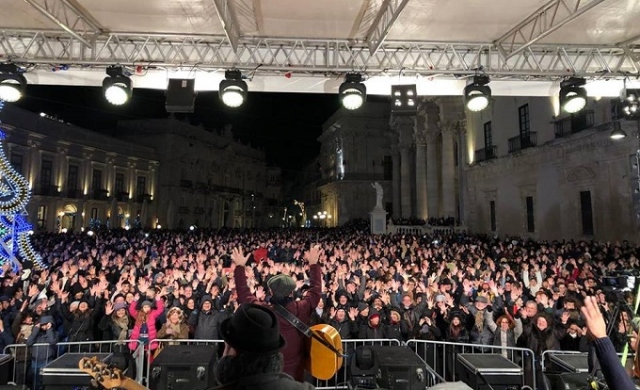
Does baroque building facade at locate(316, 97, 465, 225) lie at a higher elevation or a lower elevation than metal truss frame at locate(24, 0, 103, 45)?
higher

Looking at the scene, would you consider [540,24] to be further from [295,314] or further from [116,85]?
[116,85]

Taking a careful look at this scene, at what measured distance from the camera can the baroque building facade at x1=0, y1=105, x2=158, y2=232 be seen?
32.0 m

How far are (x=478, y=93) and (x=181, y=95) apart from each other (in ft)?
20.0

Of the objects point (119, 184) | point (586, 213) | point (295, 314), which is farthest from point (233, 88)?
point (119, 184)

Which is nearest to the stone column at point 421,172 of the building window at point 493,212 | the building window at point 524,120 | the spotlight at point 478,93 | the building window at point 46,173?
the building window at point 493,212

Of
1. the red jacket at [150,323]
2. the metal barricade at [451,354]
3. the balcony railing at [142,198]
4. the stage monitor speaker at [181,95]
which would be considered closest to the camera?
the metal barricade at [451,354]

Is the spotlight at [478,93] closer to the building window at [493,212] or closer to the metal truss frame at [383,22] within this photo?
the metal truss frame at [383,22]

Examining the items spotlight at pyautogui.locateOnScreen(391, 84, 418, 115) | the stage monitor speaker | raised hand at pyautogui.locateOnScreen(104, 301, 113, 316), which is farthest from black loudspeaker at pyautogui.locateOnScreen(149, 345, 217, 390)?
spotlight at pyautogui.locateOnScreen(391, 84, 418, 115)

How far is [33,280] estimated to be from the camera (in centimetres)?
988

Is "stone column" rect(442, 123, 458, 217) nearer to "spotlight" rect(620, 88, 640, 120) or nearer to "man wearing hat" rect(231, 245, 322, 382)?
"spotlight" rect(620, 88, 640, 120)

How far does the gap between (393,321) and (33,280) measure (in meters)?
8.75

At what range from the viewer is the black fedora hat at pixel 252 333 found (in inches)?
81.4

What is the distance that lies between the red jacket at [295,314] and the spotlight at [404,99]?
5244 millimetres

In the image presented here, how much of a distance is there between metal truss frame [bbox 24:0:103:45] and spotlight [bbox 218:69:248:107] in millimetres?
2605
